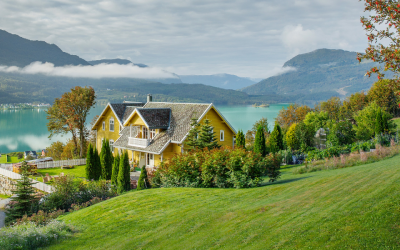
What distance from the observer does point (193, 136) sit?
1040 inches

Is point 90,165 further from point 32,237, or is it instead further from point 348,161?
point 348,161

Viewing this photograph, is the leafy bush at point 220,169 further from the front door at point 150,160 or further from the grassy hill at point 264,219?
the front door at point 150,160

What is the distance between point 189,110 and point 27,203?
17192mm

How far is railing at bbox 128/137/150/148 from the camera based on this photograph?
30.2 meters

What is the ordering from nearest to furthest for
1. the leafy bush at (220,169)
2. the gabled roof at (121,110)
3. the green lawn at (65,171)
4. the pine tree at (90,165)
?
the leafy bush at (220,169)
the pine tree at (90,165)
the green lawn at (65,171)
the gabled roof at (121,110)

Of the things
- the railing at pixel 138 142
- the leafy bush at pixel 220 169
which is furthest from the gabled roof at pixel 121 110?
the leafy bush at pixel 220 169

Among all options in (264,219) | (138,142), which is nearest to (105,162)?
(138,142)

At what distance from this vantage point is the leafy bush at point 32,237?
30.7 feet

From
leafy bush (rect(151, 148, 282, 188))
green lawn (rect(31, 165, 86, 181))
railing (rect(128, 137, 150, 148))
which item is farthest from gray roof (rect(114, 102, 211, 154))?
leafy bush (rect(151, 148, 282, 188))

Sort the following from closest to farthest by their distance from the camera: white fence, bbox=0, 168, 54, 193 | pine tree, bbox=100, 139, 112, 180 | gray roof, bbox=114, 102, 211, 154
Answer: white fence, bbox=0, 168, 54, 193 → pine tree, bbox=100, 139, 112, 180 → gray roof, bbox=114, 102, 211, 154

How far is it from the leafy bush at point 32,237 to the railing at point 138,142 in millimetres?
19111

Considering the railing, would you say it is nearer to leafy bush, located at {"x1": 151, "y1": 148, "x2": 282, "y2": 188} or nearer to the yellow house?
the yellow house

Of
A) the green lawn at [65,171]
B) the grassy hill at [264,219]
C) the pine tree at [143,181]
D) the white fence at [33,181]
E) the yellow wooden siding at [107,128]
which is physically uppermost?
the yellow wooden siding at [107,128]

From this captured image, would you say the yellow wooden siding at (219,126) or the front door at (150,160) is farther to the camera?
the front door at (150,160)
